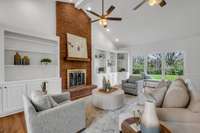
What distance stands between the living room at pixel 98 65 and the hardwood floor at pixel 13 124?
21 millimetres

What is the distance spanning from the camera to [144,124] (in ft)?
4.62

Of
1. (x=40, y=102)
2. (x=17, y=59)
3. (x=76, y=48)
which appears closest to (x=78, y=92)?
(x=76, y=48)

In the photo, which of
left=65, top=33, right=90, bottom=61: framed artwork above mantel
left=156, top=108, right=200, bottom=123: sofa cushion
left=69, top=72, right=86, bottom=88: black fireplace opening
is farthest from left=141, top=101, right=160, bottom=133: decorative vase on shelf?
left=69, top=72, right=86, bottom=88: black fireplace opening

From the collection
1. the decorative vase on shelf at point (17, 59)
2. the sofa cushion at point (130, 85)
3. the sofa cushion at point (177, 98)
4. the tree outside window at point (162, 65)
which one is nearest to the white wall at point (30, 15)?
the decorative vase on shelf at point (17, 59)

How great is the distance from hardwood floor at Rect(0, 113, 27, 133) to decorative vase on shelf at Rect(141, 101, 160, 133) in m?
2.44

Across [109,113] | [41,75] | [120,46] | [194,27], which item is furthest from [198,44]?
[41,75]

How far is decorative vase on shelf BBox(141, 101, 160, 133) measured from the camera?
54.1 inches

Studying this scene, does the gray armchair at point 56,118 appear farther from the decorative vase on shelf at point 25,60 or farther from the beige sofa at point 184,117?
the decorative vase on shelf at point 25,60

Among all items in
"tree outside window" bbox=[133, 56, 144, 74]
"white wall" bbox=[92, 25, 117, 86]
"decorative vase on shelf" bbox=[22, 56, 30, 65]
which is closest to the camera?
"decorative vase on shelf" bbox=[22, 56, 30, 65]

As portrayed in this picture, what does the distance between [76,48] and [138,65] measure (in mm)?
4262

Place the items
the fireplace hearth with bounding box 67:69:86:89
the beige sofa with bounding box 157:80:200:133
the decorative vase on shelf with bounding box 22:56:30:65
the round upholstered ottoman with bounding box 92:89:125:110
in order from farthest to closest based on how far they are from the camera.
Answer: the fireplace hearth with bounding box 67:69:86:89
the decorative vase on shelf with bounding box 22:56:30:65
the round upholstered ottoman with bounding box 92:89:125:110
the beige sofa with bounding box 157:80:200:133

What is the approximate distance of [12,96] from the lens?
3.63 meters

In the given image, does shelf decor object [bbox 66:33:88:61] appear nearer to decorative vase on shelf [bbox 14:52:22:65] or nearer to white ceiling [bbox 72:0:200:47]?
white ceiling [bbox 72:0:200:47]

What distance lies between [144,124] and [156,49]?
6.77 m
